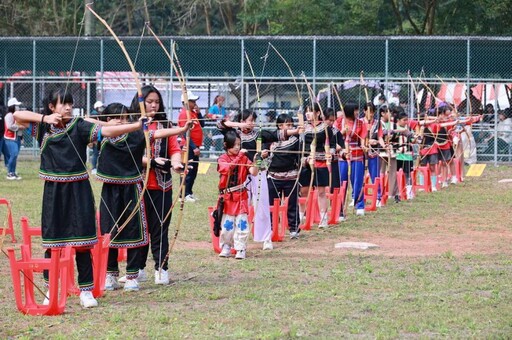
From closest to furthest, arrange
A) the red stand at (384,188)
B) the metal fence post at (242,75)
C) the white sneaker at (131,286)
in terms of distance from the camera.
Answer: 1. the white sneaker at (131,286)
2. the red stand at (384,188)
3. the metal fence post at (242,75)

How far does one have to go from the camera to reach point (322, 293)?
355 inches

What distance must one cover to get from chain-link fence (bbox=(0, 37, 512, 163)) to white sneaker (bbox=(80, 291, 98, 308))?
16894mm

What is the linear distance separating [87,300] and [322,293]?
195 cm

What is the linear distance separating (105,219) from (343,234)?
539 cm

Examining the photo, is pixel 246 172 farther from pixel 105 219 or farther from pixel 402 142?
pixel 402 142

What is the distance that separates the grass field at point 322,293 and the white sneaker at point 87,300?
0.07 metres

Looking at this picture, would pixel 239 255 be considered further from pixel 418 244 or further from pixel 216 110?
pixel 216 110

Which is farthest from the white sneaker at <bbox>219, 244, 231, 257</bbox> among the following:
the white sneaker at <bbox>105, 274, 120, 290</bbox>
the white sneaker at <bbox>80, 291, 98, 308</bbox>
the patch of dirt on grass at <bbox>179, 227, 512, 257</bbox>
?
the white sneaker at <bbox>80, 291, 98, 308</bbox>

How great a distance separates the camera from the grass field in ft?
24.7

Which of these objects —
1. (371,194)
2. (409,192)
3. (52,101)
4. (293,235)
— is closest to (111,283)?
(52,101)

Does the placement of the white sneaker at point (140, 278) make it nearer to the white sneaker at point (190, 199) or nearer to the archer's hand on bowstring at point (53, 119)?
the archer's hand on bowstring at point (53, 119)

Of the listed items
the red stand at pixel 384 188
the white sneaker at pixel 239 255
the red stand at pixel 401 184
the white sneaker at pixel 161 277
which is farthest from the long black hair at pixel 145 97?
the red stand at pixel 401 184

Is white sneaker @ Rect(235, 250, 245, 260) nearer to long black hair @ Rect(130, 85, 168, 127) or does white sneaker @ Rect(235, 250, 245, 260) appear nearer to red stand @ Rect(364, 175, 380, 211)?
long black hair @ Rect(130, 85, 168, 127)

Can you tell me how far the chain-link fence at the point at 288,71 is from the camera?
1030 inches
